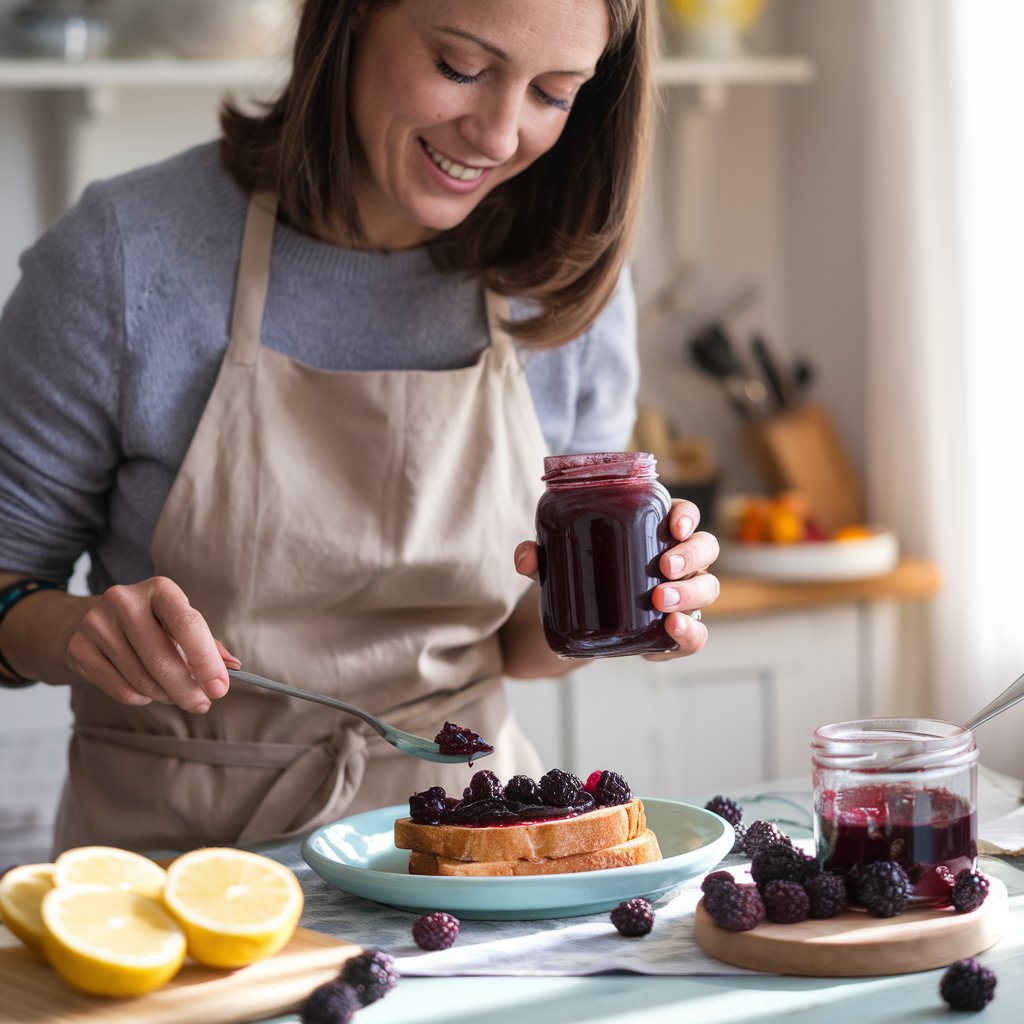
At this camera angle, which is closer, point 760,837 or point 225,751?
point 760,837

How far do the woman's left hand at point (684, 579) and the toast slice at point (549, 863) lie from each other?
193mm

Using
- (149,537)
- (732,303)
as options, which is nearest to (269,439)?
(149,537)

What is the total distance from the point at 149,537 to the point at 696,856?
707 mm

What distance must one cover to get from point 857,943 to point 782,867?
109 millimetres

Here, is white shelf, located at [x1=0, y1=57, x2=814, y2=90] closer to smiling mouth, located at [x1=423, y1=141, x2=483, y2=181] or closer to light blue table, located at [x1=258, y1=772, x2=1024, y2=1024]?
smiling mouth, located at [x1=423, y1=141, x2=483, y2=181]

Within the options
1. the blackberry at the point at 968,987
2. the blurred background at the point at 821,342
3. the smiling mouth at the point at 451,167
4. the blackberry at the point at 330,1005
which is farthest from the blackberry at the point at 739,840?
the blurred background at the point at 821,342

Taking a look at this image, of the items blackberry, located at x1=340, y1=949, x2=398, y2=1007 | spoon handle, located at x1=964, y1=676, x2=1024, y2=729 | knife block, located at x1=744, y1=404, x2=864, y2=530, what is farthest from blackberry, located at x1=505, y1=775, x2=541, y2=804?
knife block, located at x1=744, y1=404, x2=864, y2=530

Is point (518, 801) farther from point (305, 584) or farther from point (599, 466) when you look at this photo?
point (305, 584)

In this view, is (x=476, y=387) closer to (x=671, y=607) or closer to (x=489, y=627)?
(x=489, y=627)

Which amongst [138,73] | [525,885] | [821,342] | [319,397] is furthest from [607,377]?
[821,342]

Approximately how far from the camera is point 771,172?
3.46 metres

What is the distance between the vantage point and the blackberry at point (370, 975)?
3.17 feet

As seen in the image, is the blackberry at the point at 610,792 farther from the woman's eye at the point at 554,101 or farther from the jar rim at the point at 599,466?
the woman's eye at the point at 554,101

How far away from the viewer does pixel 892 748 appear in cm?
110
